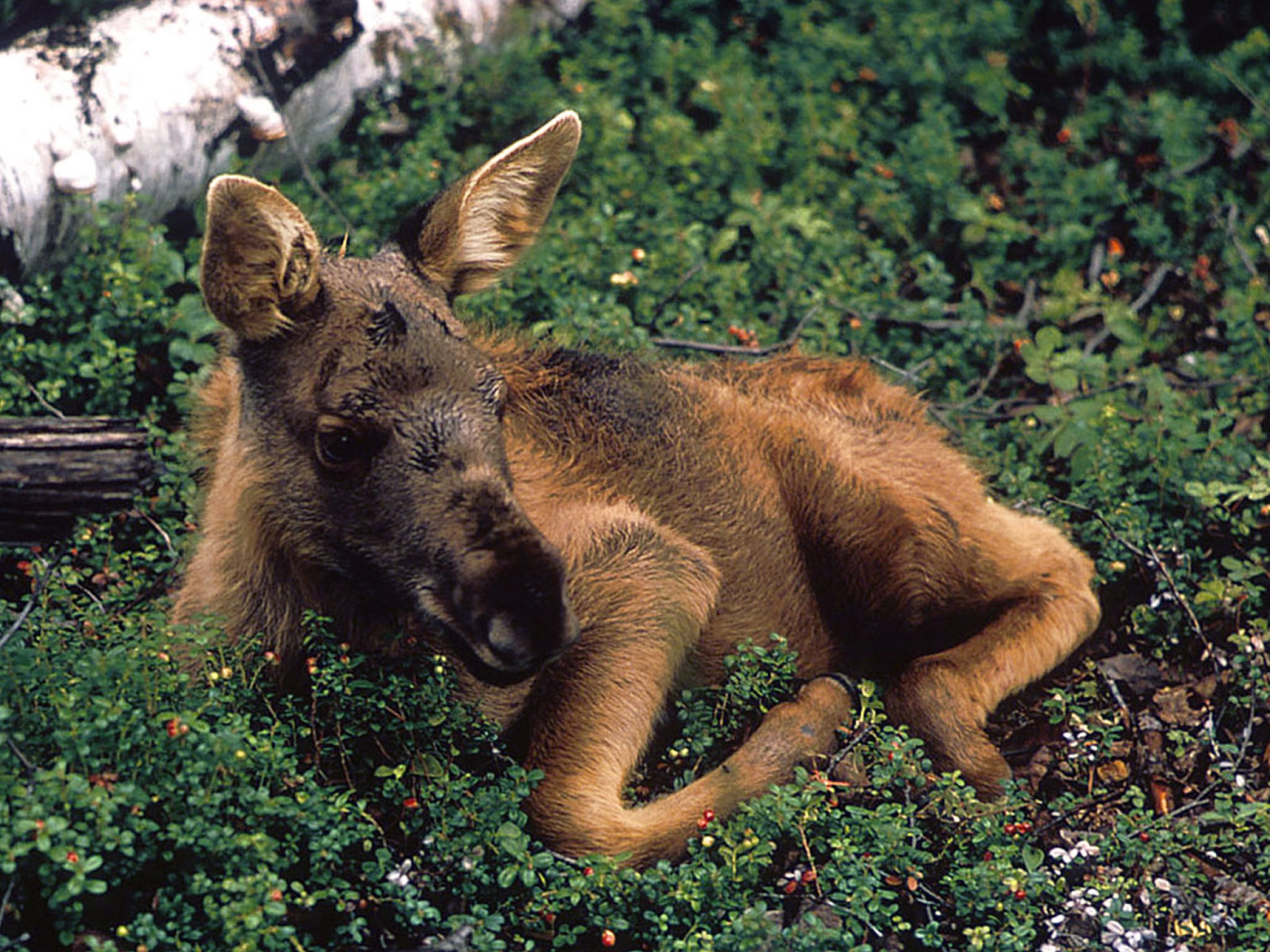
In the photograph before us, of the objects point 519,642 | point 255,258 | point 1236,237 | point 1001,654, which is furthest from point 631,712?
point 1236,237

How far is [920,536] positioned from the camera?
605 cm

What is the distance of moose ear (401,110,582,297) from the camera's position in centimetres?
528

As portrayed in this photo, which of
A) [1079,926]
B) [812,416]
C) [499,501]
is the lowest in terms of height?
[1079,926]

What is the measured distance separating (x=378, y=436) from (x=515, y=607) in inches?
29.2

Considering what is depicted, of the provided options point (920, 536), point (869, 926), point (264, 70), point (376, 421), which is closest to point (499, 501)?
point (376, 421)

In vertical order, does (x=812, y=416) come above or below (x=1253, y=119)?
below

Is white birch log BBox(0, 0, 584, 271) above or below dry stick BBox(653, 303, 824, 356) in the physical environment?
above

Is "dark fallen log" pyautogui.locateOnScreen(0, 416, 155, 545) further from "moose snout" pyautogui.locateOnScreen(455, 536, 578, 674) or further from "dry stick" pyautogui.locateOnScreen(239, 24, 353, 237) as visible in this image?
"dry stick" pyautogui.locateOnScreen(239, 24, 353, 237)

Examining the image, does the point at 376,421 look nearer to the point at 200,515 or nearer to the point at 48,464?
the point at 48,464

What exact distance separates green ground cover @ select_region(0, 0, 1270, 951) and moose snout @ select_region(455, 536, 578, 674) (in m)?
0.60

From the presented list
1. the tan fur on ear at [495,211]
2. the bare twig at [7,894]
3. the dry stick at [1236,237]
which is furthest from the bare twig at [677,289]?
the bare twig at [7,894]

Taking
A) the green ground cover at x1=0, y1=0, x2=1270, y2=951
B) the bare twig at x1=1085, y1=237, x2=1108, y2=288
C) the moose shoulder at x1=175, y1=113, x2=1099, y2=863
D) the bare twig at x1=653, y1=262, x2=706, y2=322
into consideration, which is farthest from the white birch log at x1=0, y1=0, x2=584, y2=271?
the bare twig at x1=1085, y1=237, x2=1108, y2=288

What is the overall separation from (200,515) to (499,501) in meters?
1.66

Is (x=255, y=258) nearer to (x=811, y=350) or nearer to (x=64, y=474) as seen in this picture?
(x=64, y=474)
